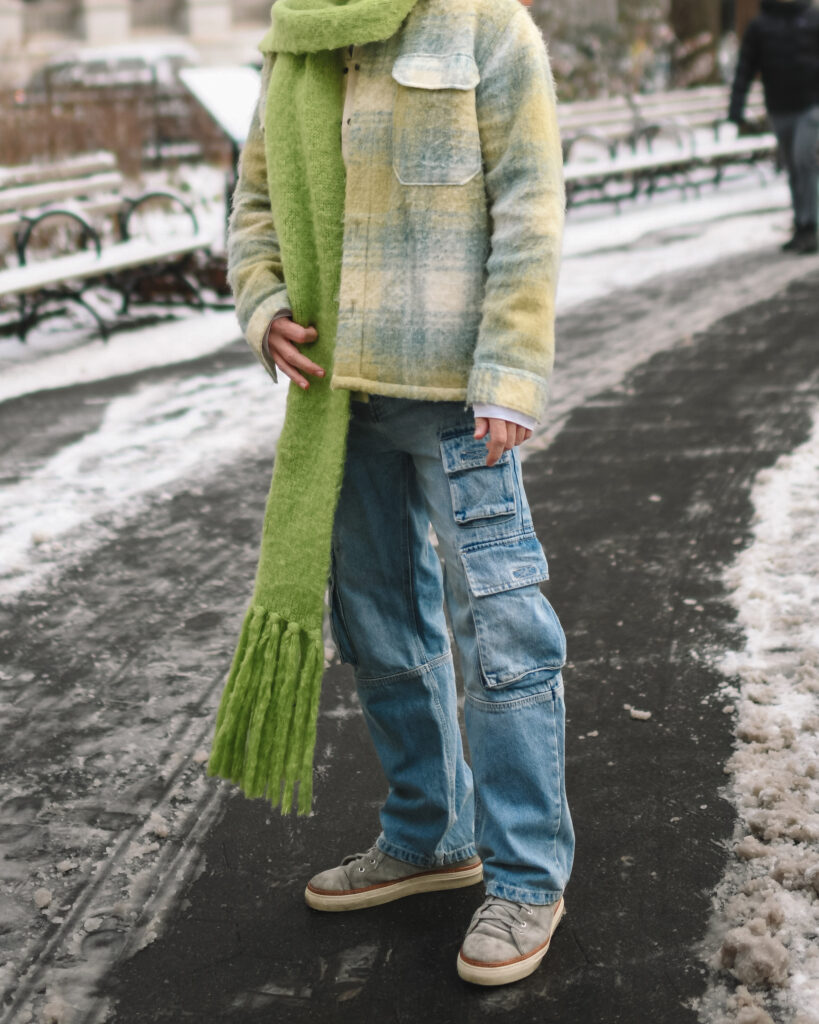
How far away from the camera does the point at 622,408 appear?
6.27m

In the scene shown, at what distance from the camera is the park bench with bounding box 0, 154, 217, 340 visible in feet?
26.7

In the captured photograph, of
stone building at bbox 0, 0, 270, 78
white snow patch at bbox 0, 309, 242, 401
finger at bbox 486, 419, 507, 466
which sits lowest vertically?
white snow patch at bbox 0, 309, 242, 401

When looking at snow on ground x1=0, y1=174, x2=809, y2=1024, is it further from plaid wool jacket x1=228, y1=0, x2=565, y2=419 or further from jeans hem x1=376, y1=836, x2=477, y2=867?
plaid wool jacket x1=228, y1=0, x2=565, y2=419

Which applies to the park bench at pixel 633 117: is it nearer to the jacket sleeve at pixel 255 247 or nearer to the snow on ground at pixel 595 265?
the snow on ground at pixel 595 265

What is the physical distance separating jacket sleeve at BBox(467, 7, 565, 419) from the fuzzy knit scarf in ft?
0.95

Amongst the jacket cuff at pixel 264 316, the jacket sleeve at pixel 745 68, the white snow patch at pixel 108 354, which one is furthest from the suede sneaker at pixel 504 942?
the jacket sleeve at pixel 745 68

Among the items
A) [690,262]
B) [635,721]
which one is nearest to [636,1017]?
[635,721]

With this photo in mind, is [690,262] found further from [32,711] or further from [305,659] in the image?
[305,659]

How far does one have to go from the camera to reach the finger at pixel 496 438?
2.20 metres

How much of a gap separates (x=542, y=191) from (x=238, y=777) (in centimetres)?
125

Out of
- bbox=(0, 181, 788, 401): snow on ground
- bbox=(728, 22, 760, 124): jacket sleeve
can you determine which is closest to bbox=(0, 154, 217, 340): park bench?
bbox=(0, 181, 788, 401): snow on ground

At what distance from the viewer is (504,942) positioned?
236 centimetres

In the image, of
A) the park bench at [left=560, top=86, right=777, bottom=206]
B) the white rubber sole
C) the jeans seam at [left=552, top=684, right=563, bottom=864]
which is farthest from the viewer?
the park bench at [left=560, top=86, right=777, bottom=206]

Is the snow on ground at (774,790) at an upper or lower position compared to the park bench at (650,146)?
lower
